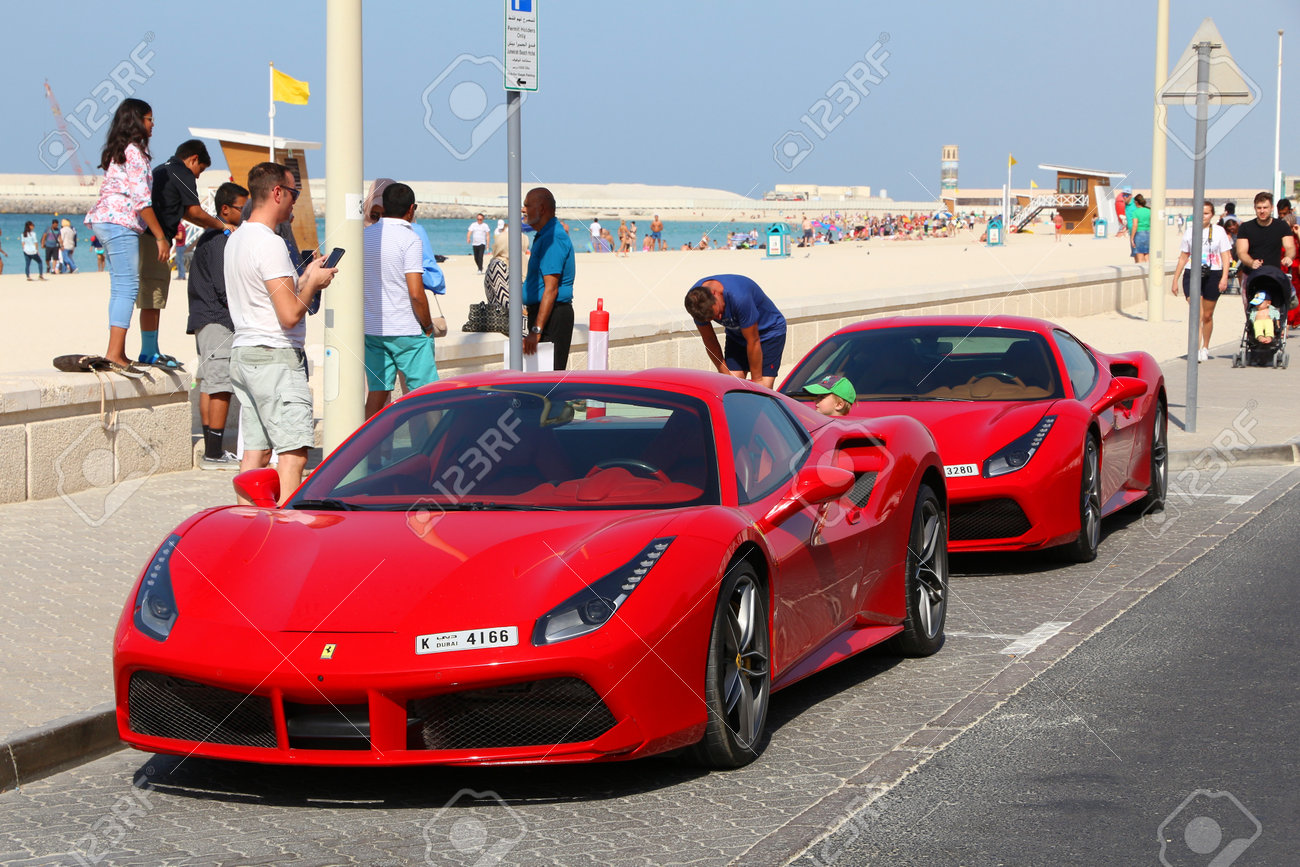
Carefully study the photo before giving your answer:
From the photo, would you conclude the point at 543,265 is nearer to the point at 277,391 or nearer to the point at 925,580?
the point at 277,391

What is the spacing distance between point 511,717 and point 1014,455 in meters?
4.59

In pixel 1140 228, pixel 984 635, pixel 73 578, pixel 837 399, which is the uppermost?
pixel 1140 228

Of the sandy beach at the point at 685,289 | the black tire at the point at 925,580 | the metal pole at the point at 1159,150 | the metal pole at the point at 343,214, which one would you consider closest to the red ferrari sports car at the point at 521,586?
the black tire at the point at 925,580

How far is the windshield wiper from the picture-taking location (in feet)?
18.4

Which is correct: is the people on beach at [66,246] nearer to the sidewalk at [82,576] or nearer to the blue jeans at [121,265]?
the blue jeans at [121,265]

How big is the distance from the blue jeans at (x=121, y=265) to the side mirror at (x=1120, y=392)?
623cm

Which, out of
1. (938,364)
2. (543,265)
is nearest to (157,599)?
(938,364)

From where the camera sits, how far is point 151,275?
1110 cm

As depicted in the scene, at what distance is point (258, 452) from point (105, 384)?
96.8 inches

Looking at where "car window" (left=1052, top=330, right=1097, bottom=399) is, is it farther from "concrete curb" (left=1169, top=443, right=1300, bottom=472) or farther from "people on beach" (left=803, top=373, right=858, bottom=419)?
"concrete curb" (left=1169, top=443, right=1300, bottom=472)

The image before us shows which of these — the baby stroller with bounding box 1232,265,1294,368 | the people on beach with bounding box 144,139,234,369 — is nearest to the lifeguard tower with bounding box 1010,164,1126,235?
the baby stroller with bounding box 1232,265,1294,368

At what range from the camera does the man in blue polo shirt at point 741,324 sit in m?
10.1

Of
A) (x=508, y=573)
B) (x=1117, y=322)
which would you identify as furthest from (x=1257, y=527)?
(x=1117, y=322)

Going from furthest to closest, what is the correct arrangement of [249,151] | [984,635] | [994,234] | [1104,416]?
[994,234] < [249,151] < [1104,416] < [984,635]
